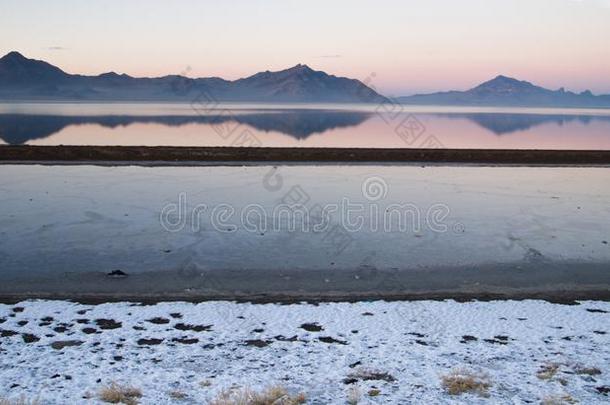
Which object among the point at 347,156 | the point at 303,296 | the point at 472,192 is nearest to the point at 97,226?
the point at 303,296

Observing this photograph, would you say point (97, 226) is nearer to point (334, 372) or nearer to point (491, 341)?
point (334, 372)

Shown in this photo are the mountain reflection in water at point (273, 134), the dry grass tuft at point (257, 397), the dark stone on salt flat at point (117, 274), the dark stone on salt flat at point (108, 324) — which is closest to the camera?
the dry grass tuft at point (257, 397)

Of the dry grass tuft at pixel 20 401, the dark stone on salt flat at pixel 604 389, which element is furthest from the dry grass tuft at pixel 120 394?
the dark stone on salt flat at pixel 604 389

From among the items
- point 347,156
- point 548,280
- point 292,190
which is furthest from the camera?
point 347,156

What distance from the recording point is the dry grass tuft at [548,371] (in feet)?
22.7

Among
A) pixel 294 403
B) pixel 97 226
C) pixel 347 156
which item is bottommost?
pixel 294 403

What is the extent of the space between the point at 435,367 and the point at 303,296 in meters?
3.28

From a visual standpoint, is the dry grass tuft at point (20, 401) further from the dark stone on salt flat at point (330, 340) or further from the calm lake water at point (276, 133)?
the calm lake water at point (276, 133)

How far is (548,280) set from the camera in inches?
430

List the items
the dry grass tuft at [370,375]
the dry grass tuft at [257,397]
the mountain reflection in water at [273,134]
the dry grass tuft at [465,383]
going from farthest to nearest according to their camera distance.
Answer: the mountain reflection in water at [273,134] < the dry grass tuft at [370,375] < the dry grass tuft at [465,383] < the dry grass tuft at [257,397]

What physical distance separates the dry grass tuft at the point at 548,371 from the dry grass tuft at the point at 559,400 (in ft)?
1.45

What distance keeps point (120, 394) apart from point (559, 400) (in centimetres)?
513

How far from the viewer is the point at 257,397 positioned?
634 centimetres

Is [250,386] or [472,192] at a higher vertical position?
[472,192]
